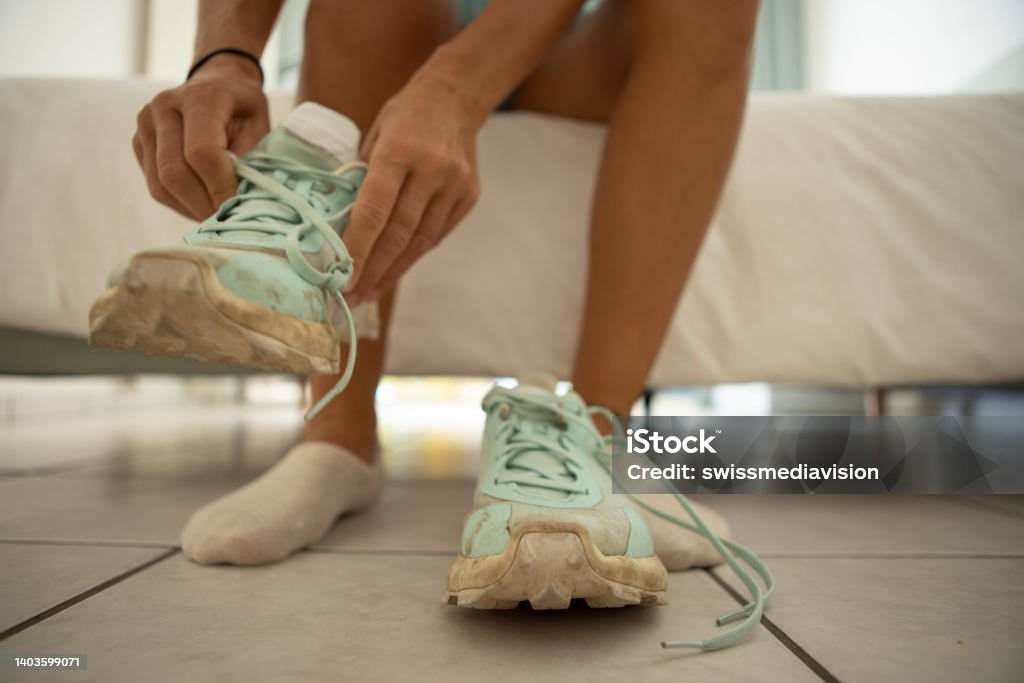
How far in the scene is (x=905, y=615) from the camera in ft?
1.23

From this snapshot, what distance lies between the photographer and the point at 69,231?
2.75 feet

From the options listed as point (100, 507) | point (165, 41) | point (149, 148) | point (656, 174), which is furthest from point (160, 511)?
point (165, 41)

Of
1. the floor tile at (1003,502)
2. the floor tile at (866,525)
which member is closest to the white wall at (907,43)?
the floor tile at (1003,502)

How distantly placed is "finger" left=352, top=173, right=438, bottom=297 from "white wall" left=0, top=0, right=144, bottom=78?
214cm

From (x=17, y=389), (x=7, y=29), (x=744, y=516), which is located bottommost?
(x=17, y=389)

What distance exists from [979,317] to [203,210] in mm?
907

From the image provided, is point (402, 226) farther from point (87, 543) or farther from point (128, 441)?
point (128, 441)

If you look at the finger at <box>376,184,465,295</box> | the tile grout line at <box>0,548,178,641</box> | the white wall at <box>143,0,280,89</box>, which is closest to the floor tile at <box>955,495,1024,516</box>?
the finger at <box>376,184,465,295</box>

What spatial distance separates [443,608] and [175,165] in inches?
13.9

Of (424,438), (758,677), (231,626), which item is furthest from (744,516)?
(424,438)

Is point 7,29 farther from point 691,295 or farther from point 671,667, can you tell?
point 671,667

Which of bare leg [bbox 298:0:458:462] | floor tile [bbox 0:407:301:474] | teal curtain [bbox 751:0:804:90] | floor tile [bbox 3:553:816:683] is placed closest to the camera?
floor tile [bbox 3:553:816:683]

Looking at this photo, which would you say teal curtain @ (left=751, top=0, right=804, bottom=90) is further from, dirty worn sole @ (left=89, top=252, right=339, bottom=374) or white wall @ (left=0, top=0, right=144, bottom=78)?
dirty worn sole @ (left=89, top=252, right=339, bottom=374)

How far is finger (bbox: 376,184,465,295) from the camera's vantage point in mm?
451
